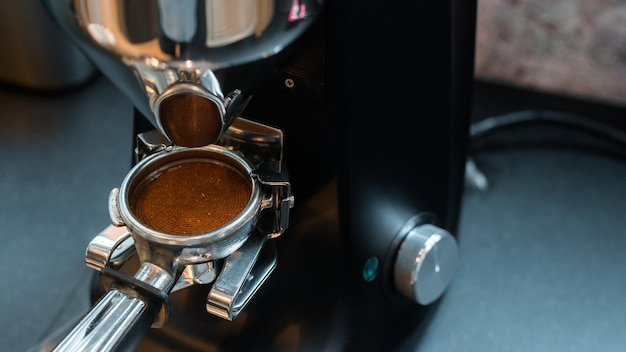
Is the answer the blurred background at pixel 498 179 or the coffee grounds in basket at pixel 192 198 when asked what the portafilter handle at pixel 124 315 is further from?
the blurred background at pixel 498 179

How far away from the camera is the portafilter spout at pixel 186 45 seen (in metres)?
0.34

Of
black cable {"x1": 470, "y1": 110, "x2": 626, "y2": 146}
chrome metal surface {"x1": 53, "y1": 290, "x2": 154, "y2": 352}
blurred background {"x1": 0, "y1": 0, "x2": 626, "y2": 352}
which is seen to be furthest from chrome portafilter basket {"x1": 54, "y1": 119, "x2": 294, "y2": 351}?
black cable {"x1": 470, "y1": 110, "x2": 626, "y2": 146}

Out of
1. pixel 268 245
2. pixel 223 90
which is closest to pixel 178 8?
pixel 223 90

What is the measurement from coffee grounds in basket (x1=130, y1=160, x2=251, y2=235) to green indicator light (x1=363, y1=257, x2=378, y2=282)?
0.10 meters

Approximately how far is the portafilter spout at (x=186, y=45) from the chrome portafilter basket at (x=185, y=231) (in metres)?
0.06

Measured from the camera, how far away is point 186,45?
1.13 feet

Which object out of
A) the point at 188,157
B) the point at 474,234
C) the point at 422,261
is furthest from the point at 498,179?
the point at 188,157

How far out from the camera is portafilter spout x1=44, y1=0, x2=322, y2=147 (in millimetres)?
341

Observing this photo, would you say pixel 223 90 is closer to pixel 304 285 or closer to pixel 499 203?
pixel 304 285

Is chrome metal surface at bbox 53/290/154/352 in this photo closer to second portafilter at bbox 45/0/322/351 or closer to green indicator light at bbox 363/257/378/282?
second portafilter at bbox 45/0/322/351

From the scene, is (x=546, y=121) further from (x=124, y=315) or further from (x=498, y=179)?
(x=124, y=315)

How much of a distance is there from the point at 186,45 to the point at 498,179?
1.59 ft

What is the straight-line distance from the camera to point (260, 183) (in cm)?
44

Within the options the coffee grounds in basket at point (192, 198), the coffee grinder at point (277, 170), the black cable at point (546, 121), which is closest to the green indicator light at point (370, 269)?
the coffee grinder at point (277, 170)
